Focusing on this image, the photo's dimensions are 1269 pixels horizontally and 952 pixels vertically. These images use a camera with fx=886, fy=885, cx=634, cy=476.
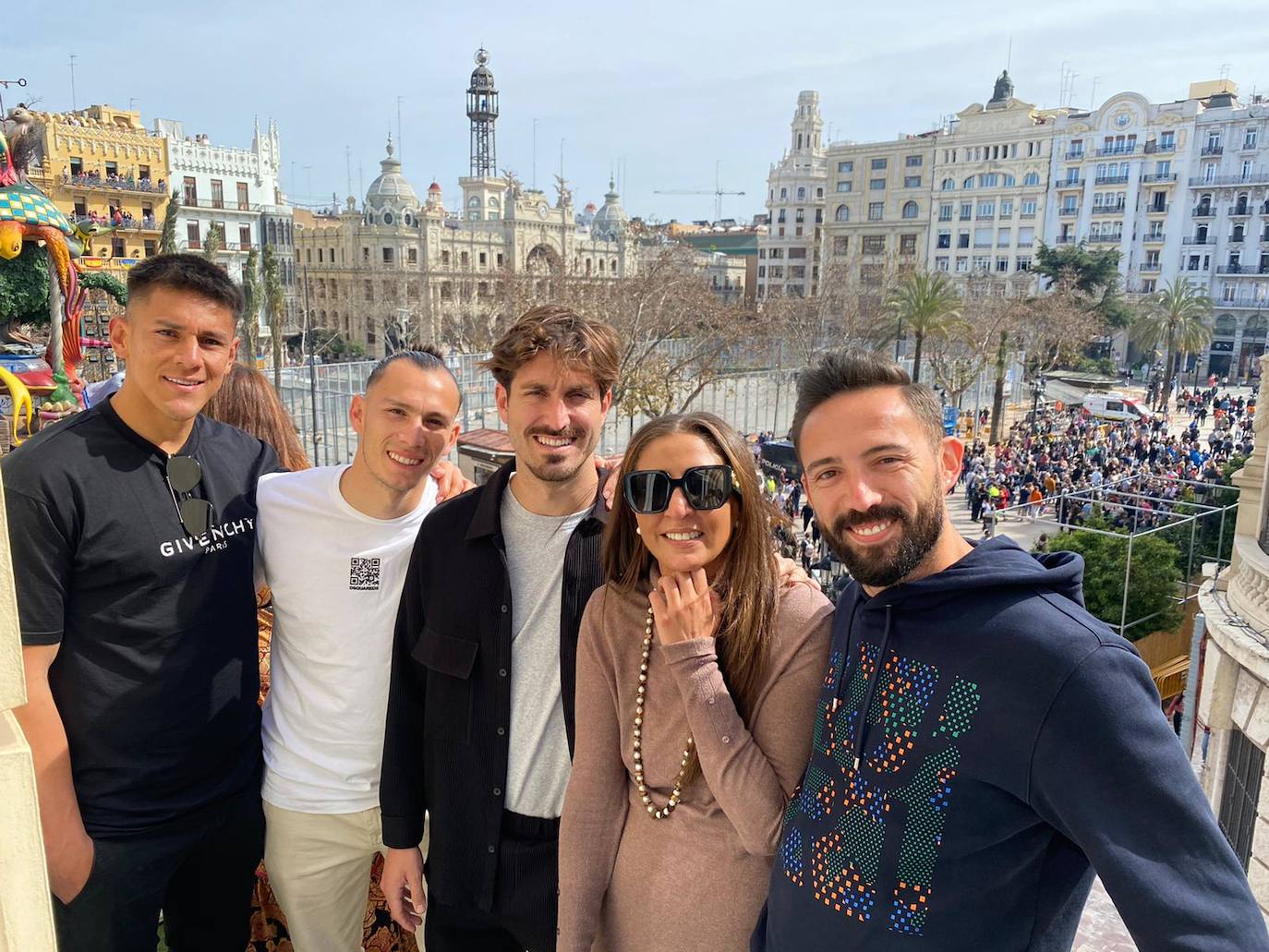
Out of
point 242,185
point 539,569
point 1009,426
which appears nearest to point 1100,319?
point 1009,426

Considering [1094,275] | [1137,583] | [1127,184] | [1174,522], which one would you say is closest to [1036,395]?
[1094,275]

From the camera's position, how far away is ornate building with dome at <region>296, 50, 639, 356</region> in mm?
51656

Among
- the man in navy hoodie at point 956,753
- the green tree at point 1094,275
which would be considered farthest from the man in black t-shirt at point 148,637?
the green tree at point 1094,275

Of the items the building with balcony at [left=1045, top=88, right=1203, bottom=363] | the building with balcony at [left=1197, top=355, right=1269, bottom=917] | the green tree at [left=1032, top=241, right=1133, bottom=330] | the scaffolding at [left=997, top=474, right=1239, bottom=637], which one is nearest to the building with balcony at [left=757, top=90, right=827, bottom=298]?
the building with balcony at [left=1045, top=88, right=1203, bottom=363]

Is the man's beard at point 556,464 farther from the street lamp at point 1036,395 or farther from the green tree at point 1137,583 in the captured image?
the street lamp at point 1036,395

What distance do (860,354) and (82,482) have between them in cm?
191

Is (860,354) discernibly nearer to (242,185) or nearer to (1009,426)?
(1009,426)

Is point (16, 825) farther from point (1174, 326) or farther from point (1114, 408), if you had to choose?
point (1174, 326)

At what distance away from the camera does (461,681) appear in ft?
7.66

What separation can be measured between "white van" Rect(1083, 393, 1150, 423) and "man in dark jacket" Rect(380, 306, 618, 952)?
3188 centimetres

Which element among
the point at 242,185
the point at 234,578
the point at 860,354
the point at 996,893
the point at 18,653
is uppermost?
the point at 242,185

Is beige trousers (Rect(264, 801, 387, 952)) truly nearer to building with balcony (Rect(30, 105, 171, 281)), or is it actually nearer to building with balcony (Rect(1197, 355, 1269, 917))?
building with balcony (Rect(1197, 355, 1269, 917))

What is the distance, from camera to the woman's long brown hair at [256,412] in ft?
11.7

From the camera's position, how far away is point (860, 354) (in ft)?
5.85
